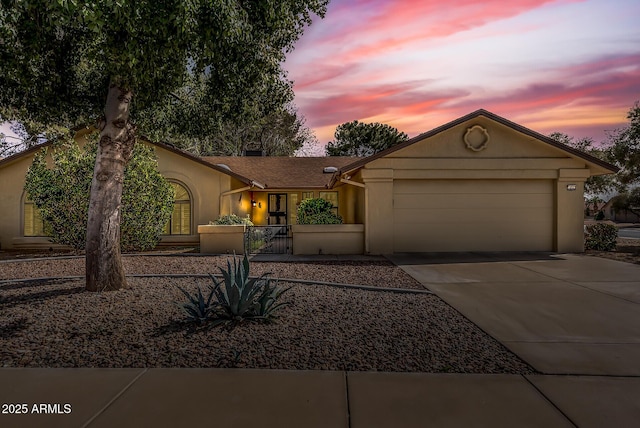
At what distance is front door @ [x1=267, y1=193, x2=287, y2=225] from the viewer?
22.2 m

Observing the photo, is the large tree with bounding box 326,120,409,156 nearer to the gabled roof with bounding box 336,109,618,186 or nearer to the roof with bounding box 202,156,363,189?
the roof with bounding box 202,156,363,189

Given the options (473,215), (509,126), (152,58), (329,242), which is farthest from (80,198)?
(509,126)

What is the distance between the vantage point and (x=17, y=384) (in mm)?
3361

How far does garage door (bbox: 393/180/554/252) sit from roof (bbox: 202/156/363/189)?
7.89 m

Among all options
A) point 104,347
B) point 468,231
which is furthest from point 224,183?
point 104,347

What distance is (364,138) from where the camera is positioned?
1879 inches

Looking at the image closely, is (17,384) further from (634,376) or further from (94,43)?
(94,43)

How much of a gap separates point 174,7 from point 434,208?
397 inches

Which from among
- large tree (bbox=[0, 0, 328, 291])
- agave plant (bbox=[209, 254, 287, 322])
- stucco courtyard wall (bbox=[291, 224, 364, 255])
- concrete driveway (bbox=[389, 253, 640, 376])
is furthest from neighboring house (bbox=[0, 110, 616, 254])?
agave plant (bbox=[209, 254, 287, 322])

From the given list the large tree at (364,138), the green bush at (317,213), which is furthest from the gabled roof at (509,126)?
the large tree at (364,138)

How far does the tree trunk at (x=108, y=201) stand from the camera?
6.82 meters

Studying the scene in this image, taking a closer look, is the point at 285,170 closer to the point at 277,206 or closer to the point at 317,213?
the point at 277,206

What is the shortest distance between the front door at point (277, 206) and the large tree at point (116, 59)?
1210 cm

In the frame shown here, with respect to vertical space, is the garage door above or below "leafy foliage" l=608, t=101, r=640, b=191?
below
